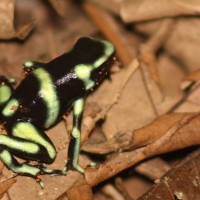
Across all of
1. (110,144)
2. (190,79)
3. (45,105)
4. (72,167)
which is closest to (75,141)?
(72,167)

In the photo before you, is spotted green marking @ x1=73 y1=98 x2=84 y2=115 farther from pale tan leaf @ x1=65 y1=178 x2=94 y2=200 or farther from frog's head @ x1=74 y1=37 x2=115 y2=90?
pale tan leaf @ x1=65 y1=178 x2=94 y2=200

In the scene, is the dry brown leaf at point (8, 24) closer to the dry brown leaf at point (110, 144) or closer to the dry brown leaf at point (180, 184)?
the dry brown leaf at point (110, 144)

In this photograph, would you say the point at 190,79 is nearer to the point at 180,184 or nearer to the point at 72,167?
the point at 180,184

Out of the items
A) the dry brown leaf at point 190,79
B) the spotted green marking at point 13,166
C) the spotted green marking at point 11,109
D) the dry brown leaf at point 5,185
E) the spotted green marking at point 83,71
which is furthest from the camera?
the dry brown leaf at point 190,79

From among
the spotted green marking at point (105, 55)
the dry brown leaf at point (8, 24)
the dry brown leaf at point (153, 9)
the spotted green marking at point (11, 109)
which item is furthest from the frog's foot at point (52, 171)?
the dry brown leaf at point (153, 9)

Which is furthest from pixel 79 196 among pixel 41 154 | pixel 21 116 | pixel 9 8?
pixel 9 8
